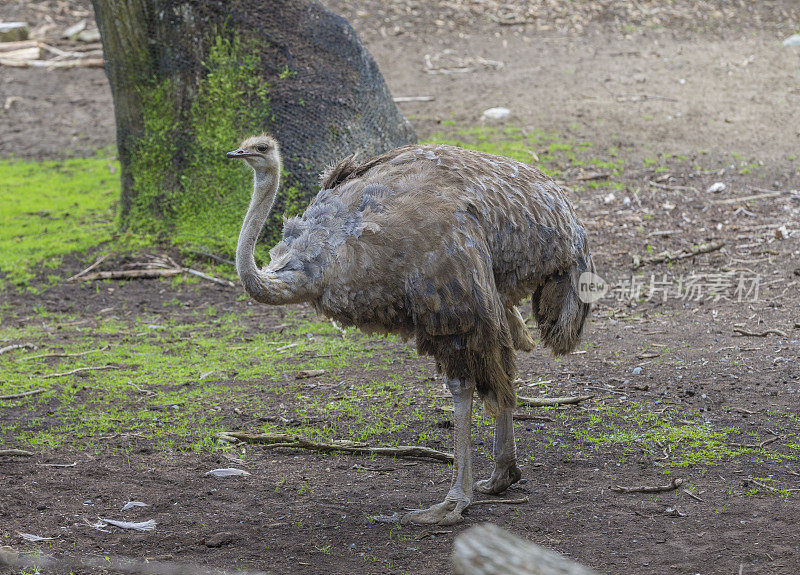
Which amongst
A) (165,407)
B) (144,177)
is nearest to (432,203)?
(165,407)

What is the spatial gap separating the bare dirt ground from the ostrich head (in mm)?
1923

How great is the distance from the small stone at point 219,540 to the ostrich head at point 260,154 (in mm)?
1943

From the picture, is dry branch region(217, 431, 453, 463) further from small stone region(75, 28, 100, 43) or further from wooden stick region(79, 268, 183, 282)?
small stone region(75, 28, 100, 43)

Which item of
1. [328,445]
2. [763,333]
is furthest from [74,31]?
[763,333]

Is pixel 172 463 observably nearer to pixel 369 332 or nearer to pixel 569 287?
pixel 369 332

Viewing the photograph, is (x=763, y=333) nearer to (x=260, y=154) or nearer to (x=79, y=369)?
(x=260, y=154)

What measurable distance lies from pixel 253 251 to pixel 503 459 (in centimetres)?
189

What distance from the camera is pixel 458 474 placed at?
5320mm

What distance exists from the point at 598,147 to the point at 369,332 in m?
7.66

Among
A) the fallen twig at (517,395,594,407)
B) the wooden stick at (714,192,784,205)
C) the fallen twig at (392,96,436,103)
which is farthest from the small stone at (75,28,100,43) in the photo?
the fallen twig at (517,395,594,407)

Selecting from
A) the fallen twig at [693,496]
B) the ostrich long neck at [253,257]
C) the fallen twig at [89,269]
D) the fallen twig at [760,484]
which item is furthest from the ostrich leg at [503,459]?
the fallen twig at [89,269]

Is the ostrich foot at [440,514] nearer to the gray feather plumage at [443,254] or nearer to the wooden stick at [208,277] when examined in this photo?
the gray feather plumage at [443,254]

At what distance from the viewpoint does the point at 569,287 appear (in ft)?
18.2

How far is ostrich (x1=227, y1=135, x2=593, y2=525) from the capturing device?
5.01 m
